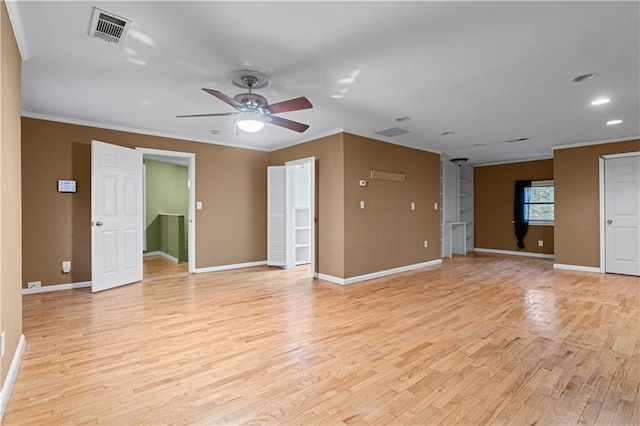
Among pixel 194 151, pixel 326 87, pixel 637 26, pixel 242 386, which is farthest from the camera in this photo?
pixel 194 151

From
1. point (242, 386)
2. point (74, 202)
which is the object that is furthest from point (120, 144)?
point (242, 386)

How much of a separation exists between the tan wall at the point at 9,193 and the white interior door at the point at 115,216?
81.2 inches

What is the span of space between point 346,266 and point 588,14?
3774mm

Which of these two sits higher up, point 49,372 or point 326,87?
point 326,87

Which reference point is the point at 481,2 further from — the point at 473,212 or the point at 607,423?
the point at 473,212

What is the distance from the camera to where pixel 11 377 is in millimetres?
2080

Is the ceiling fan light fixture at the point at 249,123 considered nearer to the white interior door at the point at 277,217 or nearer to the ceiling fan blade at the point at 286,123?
the ceiling fan blade at the point at 286,123

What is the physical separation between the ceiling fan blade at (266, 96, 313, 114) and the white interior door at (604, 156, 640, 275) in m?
5.94

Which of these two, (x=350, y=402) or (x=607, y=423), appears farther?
(x=350, y=402)

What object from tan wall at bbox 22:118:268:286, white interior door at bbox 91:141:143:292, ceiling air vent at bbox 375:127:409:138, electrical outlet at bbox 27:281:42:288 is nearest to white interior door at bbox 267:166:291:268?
tan wall at bbox 22:118:268:286

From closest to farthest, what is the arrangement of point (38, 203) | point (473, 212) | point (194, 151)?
1. point (38, 203)
2. point (194, 151)
3. point (473, 212)

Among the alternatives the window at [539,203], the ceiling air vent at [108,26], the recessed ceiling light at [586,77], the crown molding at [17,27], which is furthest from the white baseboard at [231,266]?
the window at [539,203]

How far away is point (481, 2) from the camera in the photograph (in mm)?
1993

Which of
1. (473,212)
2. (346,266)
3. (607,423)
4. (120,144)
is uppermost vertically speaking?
(120,144)
